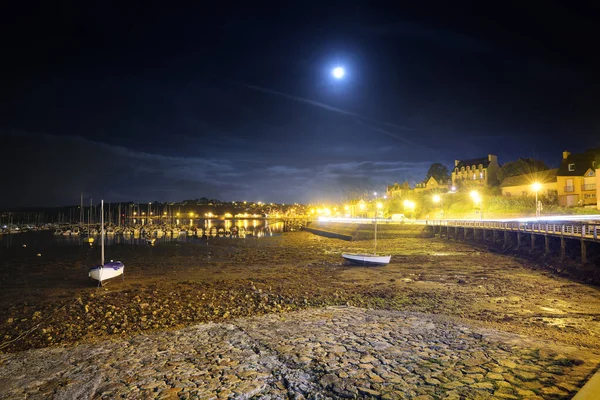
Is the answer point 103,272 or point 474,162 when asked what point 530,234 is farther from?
point 474,162

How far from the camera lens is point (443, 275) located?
27.9 meters

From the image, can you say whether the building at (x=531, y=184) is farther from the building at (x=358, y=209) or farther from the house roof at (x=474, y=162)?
the building at (x=358, y=209)

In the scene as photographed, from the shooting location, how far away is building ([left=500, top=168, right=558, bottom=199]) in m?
61.1

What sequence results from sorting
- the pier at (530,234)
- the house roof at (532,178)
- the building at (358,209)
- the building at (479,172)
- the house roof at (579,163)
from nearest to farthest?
the pier at (530,234) < the house roof at (579,163) < the house roof at (532,178) < the building at (479,172) < the building at (358,209)

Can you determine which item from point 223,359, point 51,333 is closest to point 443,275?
point 223,359

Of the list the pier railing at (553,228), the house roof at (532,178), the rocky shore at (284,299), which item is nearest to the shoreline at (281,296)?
the rocky shore at (284,299)

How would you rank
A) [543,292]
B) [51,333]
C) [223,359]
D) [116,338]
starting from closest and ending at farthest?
[223,359] → [116,338] → [51,333] → [543,292]

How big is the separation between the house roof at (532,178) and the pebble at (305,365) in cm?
6175

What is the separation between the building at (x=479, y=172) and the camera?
8850cm

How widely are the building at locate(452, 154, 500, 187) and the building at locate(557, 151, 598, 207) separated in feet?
92.1

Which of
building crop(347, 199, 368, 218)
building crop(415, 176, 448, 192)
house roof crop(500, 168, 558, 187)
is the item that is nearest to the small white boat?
house roof crop(500, 168, 558, 187)

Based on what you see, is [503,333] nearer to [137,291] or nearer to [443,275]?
[443,275]

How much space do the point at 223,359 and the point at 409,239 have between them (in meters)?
52.8

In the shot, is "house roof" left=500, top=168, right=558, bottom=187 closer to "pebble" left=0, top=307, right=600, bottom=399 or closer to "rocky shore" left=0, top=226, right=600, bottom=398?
"rocky shore" left=0, top=226, right=600, bottom=398
